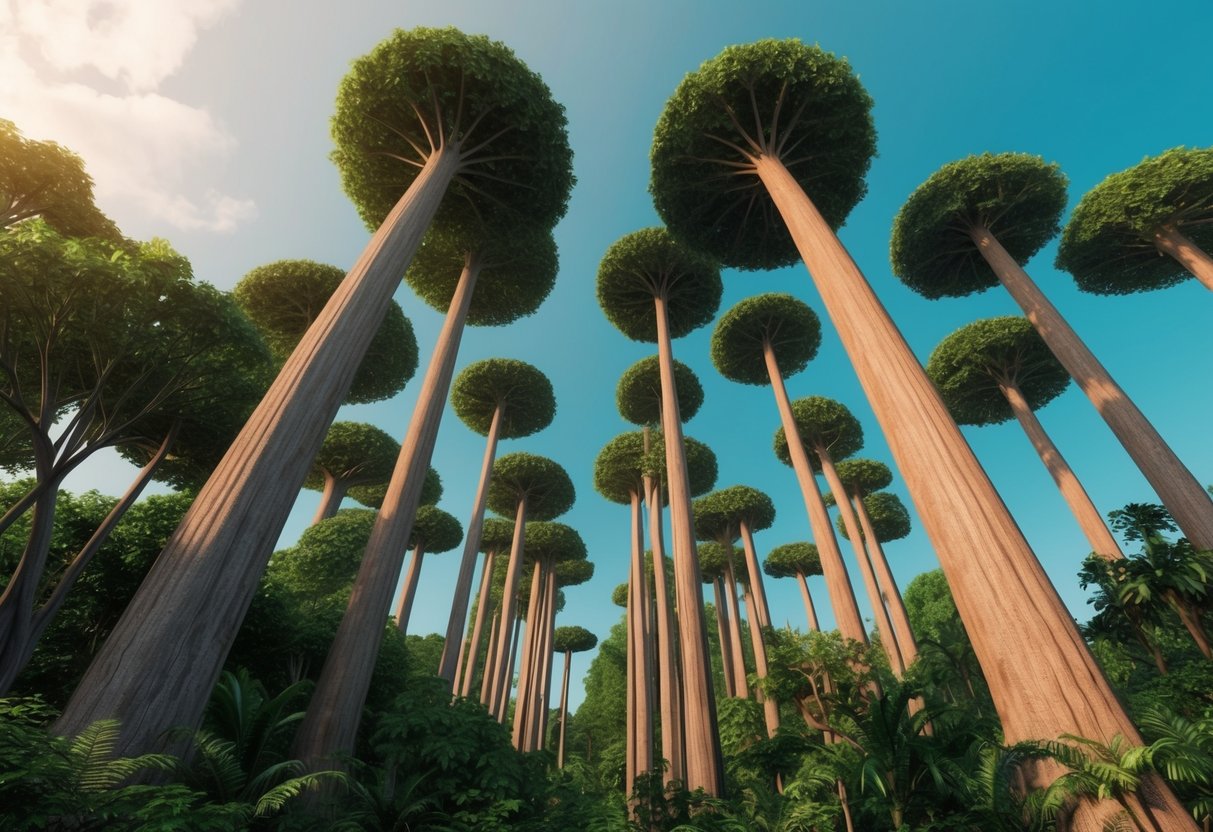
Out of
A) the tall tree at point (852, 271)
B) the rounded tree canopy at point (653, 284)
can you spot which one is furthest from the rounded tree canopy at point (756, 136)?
the rounded tree canopy at point (653, 284)

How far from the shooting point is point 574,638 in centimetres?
4038

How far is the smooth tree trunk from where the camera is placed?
1017 cm

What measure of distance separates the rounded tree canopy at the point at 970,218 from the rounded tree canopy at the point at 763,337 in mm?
3942

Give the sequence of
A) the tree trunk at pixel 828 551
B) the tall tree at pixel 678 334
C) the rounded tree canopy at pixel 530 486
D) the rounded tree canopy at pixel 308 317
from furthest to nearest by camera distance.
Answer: the rounded tree canopy at pixel 530 486 → the rounded tree canopy at pixel 308 317 → the tree trunk at pixel 828 551 → the tall tree at pixel 678 334

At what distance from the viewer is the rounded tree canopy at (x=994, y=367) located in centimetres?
1833

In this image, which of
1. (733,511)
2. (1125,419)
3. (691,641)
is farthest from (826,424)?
(691,641)

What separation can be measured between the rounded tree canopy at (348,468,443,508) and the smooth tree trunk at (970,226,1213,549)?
2606cm

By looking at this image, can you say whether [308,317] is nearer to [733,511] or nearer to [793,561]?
[733,511]

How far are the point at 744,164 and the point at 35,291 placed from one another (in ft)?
44.7

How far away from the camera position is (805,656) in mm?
11617

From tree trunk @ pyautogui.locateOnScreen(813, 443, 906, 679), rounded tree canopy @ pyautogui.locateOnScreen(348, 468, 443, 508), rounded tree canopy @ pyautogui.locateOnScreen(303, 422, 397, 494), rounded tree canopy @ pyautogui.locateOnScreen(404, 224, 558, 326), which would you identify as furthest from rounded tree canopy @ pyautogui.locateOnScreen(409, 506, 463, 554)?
tree trunk @ pyautogui.locateOnScreen(813, 443, 906, 679)

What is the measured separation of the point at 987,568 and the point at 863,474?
24475 millimetres

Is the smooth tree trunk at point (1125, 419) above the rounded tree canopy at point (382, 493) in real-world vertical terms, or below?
below

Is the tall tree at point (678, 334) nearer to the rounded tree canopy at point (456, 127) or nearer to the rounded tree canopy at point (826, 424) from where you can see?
the rounded tree canopy at point (456, 127)
